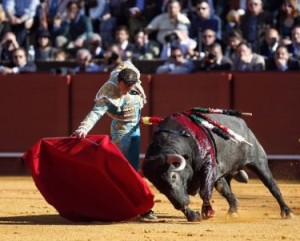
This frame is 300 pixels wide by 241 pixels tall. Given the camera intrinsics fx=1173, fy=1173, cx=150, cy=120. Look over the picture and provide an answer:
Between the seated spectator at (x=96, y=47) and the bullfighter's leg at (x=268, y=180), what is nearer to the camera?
the bullfighter's leg at (x=268, y=180)

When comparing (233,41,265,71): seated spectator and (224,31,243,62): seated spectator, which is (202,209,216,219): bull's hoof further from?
(224,31,243,62): seated spectator

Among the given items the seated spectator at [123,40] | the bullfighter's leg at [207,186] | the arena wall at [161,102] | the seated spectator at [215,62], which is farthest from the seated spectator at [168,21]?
the bullfighter's leg at [207,186]

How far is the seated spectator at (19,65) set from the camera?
45.9 ft

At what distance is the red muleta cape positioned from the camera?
841 cm

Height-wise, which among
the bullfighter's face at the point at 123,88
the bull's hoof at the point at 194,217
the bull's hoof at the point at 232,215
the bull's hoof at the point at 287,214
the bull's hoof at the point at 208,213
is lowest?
the bull's hoof at the point at 232,215

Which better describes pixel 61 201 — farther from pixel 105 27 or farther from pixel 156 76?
pixel 105 27

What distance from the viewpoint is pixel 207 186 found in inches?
326

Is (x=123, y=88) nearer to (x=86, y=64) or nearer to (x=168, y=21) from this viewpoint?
(x=86, y=64)

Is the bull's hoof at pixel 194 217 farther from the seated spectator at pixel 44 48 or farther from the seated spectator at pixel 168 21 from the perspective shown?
the seated spectator at pixel 44 48

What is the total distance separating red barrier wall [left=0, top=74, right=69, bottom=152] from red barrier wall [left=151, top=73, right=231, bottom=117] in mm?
1135

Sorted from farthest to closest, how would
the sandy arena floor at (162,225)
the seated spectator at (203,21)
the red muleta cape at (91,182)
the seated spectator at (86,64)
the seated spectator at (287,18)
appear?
the seated spectator at (86,64) → the seated spectator at (203,21) → the seated spectator at (287,18) → the red muleta cape at (91,182) → the sandy arena floor at (162,225)

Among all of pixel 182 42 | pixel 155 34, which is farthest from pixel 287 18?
pixel 155 34

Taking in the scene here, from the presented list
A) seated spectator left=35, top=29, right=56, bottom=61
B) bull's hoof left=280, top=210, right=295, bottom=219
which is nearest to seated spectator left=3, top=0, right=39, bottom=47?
seated spectator left=35, top=29, right=56, bottom=61

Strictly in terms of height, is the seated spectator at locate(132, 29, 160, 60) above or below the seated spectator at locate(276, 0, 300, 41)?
below
